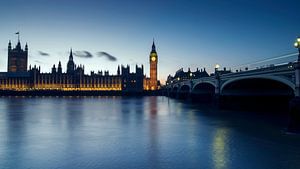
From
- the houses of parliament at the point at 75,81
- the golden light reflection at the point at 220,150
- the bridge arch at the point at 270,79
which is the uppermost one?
the houses of parliament at the point at 75,81

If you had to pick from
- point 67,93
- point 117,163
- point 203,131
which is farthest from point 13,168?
point 67,93

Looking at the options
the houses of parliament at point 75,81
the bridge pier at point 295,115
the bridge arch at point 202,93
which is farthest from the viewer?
the houses of parliament at point 75,81

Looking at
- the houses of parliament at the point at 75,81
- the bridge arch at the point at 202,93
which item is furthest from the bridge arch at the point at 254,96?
the houses of parliament at the point at 75,81

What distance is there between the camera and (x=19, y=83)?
194 m

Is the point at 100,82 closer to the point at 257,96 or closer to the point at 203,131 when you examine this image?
the point at 257,96

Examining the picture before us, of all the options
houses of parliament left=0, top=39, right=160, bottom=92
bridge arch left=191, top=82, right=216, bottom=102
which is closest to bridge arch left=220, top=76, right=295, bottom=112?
bridge arch left=191, top=82, right=216, bottom=102

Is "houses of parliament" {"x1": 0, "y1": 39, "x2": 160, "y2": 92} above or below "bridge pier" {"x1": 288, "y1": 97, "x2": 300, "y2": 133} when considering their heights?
above

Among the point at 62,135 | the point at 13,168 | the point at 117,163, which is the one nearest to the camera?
the point at 13,168

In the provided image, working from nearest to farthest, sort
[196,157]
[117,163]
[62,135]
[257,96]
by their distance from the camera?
1. [117,163]
2. [196,157]
3. [62,135]
4. [257,96]

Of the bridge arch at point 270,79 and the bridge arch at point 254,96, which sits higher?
the bridge arch at point 270,79

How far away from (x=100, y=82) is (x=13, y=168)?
179 metres

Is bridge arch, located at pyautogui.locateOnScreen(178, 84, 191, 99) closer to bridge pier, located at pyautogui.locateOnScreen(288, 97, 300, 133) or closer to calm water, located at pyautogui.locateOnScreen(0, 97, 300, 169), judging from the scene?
calm water, located at pyautogui.locateOnScreen(0, 97, 300, 169)

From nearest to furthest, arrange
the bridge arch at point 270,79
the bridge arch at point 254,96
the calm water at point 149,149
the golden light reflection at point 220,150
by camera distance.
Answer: the calm water at point 149,149
the golden light reflection at point 220,150
the bridge arch at point 270,79
the bridge arch at point 254,96

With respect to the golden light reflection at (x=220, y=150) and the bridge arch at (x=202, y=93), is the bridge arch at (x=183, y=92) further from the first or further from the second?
the golden light reflection at (x=220, y=150)
